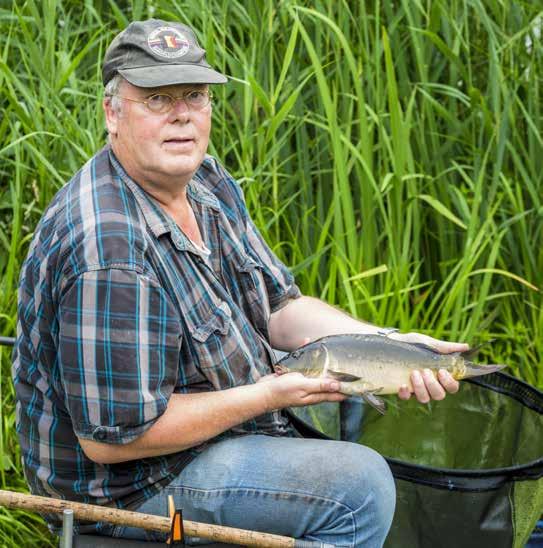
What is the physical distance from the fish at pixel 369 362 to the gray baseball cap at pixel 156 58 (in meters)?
0.54

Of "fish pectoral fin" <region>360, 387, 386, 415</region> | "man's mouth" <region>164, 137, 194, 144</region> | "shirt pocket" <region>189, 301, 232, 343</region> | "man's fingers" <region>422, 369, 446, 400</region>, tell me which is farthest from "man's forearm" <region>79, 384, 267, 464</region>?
"man's mouth" <region>164, 137, 194, 144</region>

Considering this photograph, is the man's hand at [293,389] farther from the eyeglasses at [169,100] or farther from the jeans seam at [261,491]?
the eyeglasses at [169,100]

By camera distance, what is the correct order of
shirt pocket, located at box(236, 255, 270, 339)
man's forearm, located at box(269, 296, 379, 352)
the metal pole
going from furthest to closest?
man's forearm, located at box(269, 296, 379, 352)
shirt pocket, located at box(236, 255, 270, 339)
the metal pole

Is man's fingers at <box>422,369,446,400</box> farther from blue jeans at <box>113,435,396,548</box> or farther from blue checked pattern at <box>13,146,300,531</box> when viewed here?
blue checked pattern at <box>13,146,300,531</box>

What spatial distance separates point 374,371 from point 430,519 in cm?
30

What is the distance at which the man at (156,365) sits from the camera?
1873 mm

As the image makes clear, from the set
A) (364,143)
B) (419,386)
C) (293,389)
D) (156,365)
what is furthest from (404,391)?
(364,143)

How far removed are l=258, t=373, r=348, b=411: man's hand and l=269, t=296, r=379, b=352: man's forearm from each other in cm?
43


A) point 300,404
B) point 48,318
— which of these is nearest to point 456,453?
point 300,404

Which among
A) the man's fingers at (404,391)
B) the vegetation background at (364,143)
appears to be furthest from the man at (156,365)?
the vegetation background at (364,143)

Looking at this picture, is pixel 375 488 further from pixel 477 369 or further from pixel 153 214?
pixel 153 214

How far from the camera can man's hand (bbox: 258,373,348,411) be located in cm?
197

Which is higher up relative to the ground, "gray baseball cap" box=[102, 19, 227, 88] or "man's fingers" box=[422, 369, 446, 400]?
"gray baseball cap" box=[102, 19, 227, 88]

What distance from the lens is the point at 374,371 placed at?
206cm
